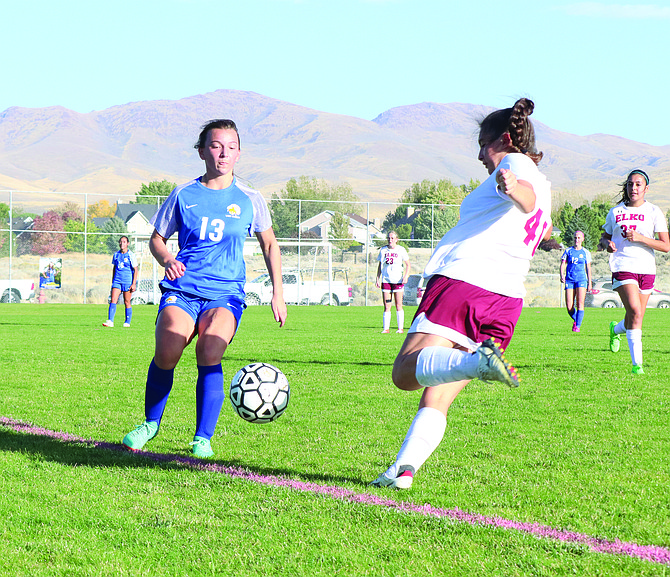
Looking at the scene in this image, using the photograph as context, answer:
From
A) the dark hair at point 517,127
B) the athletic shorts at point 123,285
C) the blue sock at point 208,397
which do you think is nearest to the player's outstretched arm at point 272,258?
the blue sock at point 208,397

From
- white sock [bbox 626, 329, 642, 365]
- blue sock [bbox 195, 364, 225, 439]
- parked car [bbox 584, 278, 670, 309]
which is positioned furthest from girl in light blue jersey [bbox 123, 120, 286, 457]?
parked car [bbox 584, 278, 670, 309]

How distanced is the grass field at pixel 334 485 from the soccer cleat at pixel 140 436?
0.12 meters

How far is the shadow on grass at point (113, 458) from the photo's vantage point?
4.20 m

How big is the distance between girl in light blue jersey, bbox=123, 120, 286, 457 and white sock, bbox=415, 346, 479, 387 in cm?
154

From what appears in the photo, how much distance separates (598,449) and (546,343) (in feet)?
29.2

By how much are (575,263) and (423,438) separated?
14591 mm

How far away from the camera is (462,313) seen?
11.3ft

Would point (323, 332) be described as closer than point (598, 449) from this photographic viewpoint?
No

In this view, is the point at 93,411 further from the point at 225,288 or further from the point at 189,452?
the point at 225,288

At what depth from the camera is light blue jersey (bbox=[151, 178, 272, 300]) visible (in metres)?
4.61

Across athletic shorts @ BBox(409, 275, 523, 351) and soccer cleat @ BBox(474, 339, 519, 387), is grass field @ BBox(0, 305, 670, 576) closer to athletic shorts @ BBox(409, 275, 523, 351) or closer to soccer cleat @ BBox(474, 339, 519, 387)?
Answer: soccer cleat @ BBox(474, 339, 519, 387)

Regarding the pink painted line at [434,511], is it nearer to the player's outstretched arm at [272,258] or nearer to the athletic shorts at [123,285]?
the player's outstretched arm at [272,258]

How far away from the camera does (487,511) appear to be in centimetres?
349

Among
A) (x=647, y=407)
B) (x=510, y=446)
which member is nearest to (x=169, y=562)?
(x=510, y=446)
